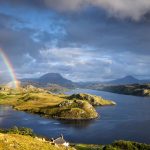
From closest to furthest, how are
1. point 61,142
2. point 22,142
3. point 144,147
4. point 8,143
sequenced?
point 8,143, point 22,142, point 61,142, point 144,147

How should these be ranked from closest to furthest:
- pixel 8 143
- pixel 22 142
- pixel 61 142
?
pixel 8 143 → pixel 22 142 → pixel 61 142

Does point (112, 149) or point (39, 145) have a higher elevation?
point (39, 145)

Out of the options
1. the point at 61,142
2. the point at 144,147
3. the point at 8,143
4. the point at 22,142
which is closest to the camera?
the point at 8,143

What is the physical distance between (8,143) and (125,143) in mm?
95138

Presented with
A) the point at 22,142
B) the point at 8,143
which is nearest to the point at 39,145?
the point at 22,142

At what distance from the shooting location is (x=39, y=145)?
302 ft

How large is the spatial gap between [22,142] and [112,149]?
66.6 meters

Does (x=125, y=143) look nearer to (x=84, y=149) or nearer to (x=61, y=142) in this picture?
(x=84, y=149)

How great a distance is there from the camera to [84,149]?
531 ft

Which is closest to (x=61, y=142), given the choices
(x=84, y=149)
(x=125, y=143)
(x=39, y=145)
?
(x=84, y=149)

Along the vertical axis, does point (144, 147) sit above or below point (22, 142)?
below

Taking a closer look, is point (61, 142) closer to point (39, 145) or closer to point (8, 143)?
point (39, 145)

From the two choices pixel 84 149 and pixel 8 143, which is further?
pixel 84 149

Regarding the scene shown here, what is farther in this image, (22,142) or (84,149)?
(84,149)
